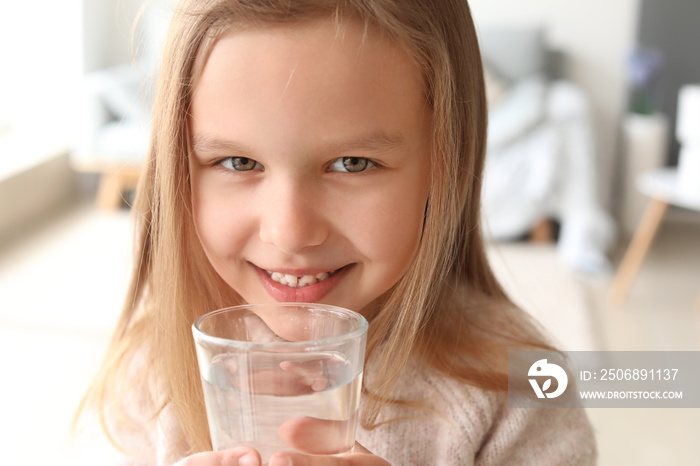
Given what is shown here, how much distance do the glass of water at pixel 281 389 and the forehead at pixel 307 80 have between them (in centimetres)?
20

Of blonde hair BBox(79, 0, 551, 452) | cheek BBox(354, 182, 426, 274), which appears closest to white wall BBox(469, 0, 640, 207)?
blonde hair BBox(79, 0, 551, 452)

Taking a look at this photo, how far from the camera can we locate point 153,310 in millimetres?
979

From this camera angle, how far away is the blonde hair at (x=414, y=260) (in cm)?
78

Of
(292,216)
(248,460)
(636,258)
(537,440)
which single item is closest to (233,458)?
(248,460)

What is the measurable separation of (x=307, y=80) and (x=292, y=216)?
0.13m

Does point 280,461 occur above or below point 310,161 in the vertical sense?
below

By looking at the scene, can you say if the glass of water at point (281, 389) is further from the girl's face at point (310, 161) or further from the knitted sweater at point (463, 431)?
Result: the knitted sweater at point (463, 431)

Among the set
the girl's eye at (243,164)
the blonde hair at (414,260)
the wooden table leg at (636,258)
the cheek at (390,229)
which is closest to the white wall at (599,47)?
the wooden table leg at (636,258)

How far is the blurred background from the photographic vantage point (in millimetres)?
2486

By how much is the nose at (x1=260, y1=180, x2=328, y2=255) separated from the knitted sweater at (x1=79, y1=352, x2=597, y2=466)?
0.27 metres

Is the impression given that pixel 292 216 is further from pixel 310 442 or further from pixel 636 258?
pixel 636 258

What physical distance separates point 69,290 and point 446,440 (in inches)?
102

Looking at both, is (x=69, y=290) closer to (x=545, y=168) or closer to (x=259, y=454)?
(x=545, y=168)

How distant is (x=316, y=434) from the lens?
588mm
